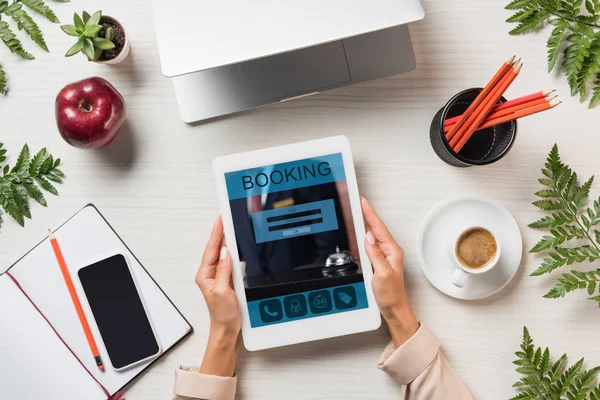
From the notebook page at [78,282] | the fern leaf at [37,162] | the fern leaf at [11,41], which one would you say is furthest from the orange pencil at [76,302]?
the fern leaf at [11,41]

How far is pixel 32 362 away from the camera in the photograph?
940 mm

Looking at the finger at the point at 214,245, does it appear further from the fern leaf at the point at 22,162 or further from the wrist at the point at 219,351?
the fern leaf at the point at 22,162

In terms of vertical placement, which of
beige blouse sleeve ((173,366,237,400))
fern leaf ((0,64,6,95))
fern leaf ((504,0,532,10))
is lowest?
beige blouse sleeve ((173,366,237,400))

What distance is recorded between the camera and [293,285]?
931 millimetres

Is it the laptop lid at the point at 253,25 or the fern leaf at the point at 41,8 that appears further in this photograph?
the fern leaf at the point at 41,8

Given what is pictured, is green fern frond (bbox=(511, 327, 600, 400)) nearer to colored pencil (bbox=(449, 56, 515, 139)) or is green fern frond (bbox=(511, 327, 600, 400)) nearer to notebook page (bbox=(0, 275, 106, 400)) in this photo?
colored pencil (bbox=(449, 56, 515, 139))

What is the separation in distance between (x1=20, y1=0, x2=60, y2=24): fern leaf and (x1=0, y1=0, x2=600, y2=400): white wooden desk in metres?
0.02

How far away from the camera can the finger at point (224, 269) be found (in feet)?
2.98

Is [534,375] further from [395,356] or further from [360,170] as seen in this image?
[360,170]

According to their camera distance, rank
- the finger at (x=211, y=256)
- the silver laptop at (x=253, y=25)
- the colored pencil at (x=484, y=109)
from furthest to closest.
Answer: the finger at (x=211, y=256) < the colored pencil at (x=484, y=109) < the silver laptop at (x=253, y=25)

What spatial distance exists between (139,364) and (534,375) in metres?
0.69

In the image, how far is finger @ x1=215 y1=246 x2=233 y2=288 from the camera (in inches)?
35.8

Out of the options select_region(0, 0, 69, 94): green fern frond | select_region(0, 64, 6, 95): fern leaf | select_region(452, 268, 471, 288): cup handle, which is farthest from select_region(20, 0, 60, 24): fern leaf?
select_region(452, 268, 471, 288): cup handle

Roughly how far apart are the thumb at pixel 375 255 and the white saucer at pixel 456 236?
0.25 feet
